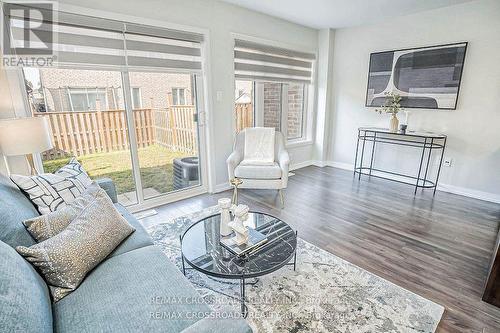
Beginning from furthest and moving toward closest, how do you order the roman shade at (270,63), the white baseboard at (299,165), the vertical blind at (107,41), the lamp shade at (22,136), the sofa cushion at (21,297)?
1. the white baseboard at (299,165)
2. the roman shade at (270,63)
3. the vertical blind at (107,41)
4. the lamp shade at (22,136)
5. the sofa cushion at (21,297)

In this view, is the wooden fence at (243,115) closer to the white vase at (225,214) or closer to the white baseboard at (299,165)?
the white baseboard at (299,165)

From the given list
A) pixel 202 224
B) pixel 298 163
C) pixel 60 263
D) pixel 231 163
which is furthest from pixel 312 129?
pixel 60 263

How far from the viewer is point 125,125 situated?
9.05 feet

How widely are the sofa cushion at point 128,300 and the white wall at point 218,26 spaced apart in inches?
87.4

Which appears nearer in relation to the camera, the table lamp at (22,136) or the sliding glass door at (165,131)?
the table lamp at (22,136)

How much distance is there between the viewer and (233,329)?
836 mm

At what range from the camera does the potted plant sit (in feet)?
12.1

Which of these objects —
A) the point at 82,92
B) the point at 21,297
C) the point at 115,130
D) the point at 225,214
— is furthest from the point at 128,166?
the point at 21,297

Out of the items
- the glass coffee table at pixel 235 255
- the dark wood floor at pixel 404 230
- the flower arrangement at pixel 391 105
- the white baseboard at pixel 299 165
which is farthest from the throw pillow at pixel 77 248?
the flower arrangement at pixel 391 105

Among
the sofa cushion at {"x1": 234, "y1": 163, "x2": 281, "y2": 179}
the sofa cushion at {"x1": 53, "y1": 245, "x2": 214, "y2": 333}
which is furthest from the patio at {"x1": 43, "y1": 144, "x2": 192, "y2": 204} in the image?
the sofa cushion at {"x1": 53, "y1": 245, "x2": 214, "y2": 333}

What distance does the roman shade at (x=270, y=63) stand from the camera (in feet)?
11.4

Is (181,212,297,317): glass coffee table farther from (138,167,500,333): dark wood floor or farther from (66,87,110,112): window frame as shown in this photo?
(66,87,110,112): window frame

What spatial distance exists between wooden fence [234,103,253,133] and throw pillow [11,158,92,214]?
8.37ft

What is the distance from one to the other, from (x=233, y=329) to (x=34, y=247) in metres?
0.98
